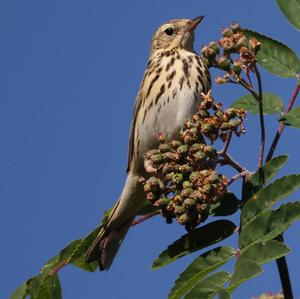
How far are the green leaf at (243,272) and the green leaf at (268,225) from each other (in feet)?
0.51

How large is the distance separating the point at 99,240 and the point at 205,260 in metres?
1.60

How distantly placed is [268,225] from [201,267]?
0.37 meters

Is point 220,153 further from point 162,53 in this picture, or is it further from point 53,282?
point 162,53

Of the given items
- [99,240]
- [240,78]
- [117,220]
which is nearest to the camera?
[240,78]

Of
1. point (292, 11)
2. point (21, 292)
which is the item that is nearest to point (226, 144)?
point (292, 11)

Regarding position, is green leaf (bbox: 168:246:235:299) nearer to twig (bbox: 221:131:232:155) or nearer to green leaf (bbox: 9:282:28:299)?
twig (bbox: 221:131:232:155)

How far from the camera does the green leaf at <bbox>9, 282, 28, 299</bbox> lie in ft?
12.3

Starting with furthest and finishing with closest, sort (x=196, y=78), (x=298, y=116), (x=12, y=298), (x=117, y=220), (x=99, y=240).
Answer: (x=196, y=78) < (x=117, y=220) < (x=99, y=240) < (x=12, y=298) < (x=298, y=116)

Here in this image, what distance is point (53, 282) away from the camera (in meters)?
3.50

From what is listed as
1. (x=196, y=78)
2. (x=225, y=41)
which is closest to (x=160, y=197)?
(x=225, y=41)

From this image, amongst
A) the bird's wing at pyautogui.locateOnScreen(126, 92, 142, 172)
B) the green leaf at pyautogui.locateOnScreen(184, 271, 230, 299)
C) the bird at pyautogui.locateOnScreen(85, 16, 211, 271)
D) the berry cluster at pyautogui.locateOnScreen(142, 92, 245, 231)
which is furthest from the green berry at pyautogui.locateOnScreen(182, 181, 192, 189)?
the bird's wing at pyautogui.locateOnScreen(126, 92, 142, 172)

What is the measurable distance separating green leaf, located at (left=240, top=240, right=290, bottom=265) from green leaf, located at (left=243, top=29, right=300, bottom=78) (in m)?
1.11

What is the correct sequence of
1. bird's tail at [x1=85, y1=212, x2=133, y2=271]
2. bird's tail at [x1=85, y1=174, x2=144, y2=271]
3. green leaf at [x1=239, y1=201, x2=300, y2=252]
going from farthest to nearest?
bird's tail at [x1=85, y1=174, x2=144, y2=271], bird's tail at [x1=85, y1=212, x2=133, y2=271], green leaf at [x1=239, y1=201, x2=300, y2=252]

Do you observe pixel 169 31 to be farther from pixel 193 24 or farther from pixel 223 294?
pixel 223 294
